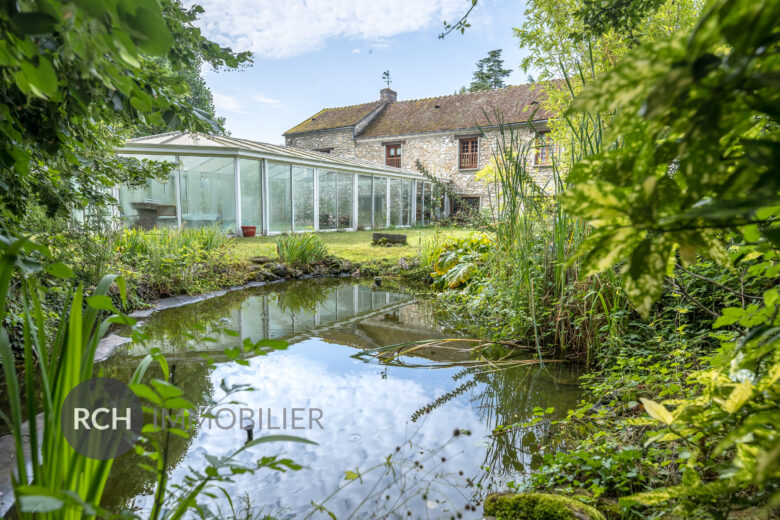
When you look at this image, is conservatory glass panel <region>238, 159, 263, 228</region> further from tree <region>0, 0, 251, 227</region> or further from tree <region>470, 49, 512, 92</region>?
tree <region>470, 49, 512, 92</region>

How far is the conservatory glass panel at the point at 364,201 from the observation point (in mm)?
14695

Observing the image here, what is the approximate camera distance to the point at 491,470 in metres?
1.66

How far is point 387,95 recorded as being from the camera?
847 inches

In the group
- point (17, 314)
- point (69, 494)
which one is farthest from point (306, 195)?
point (69, 494)

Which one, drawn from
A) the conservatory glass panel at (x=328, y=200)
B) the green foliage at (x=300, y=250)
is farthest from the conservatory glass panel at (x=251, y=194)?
the green foliage at (x=300, y=250)

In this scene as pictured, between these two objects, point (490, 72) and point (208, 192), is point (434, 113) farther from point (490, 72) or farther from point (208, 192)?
point (490, 72)

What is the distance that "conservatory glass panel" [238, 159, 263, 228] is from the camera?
35.9ft

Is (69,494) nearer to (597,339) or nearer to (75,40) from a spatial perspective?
(75,40)

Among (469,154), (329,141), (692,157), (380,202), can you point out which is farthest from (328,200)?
(692,157)

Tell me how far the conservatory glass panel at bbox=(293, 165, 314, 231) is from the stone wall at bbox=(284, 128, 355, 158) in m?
8.04

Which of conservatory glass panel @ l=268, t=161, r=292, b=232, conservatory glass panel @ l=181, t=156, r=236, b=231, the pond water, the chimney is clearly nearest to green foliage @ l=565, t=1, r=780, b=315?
the pond water

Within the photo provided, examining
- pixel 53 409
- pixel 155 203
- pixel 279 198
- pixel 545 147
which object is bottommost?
pixel 53 409

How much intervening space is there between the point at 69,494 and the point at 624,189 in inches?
26.8

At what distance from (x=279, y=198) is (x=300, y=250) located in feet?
18.4
